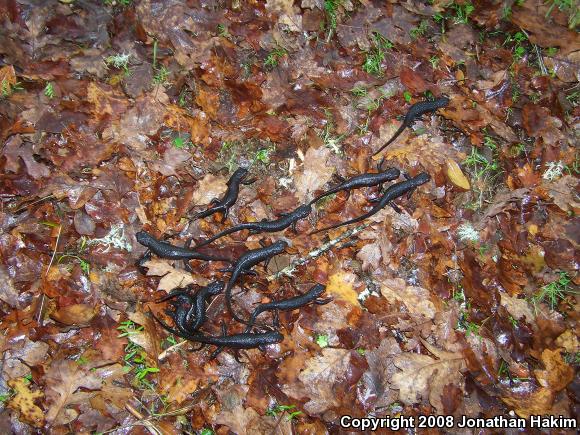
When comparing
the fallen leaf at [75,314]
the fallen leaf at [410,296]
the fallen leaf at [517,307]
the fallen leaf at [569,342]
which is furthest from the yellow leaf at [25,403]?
the fallen leaf at [569,342]

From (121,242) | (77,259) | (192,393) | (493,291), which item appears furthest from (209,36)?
(493,291)

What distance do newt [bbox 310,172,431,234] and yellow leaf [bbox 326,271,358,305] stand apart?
1.90 ft

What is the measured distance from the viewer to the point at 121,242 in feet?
14.2

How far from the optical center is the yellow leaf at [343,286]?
171 inches

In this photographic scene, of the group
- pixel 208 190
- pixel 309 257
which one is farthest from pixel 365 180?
pixel 208 190

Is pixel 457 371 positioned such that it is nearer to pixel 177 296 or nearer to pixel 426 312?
pixel 426 312

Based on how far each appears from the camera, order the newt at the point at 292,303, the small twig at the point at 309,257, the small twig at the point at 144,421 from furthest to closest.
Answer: the small twig at the point at 309,257 < the newt at the point at 292,303 < the small twig at the point at 144,421

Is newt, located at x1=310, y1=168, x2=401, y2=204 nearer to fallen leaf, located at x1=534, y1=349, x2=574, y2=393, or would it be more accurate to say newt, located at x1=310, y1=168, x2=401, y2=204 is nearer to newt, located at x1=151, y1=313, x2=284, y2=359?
newt, located at x1=151, y1=313, x2=284, y2=359

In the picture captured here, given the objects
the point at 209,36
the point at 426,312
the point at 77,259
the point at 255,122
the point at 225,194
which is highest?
the point at 209,36

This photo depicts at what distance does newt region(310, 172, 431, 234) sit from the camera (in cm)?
458

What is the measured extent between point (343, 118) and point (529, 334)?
3.34 m

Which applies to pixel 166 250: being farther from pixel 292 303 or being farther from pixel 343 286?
pixel 343 286

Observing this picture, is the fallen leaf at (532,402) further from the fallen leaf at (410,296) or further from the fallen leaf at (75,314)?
the fallen leaf at (75,314)

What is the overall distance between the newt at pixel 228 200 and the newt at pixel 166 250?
1.37 ft
